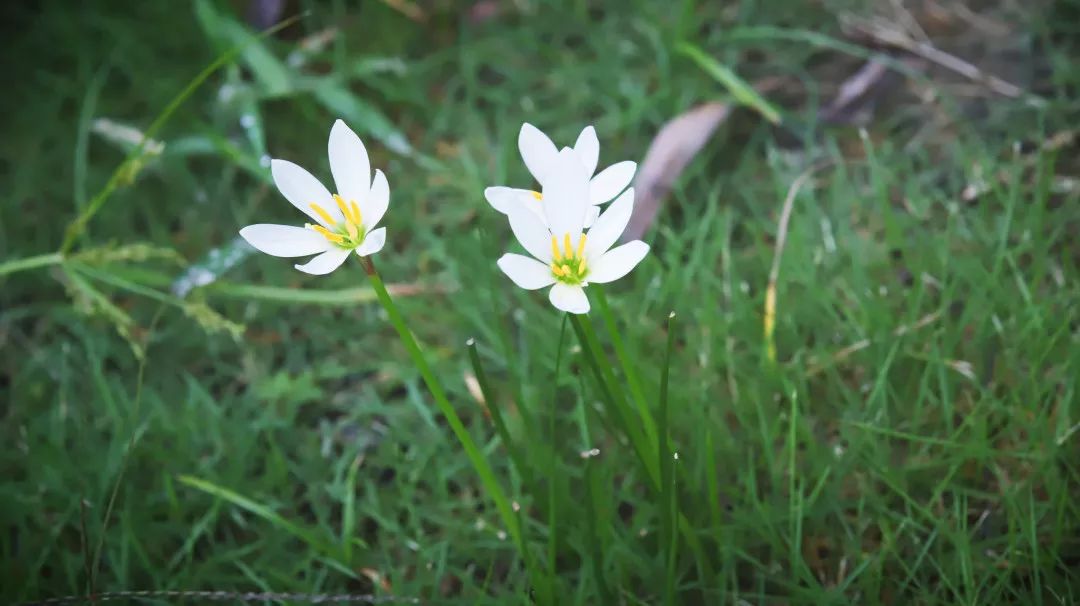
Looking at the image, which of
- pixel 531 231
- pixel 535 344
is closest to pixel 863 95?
pixel 535 344

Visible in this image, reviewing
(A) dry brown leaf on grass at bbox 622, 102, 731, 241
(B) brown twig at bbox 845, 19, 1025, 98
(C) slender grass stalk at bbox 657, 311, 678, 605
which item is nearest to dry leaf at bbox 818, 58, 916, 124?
(B) brown twig at bbox 845, 19, 1025, 98

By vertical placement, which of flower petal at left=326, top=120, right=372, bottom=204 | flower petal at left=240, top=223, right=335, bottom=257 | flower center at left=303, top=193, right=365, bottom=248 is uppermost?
flower petal at left=326, top=120, right=372, bottom=204

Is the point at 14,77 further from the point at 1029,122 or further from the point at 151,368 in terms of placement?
the point at 1029,122

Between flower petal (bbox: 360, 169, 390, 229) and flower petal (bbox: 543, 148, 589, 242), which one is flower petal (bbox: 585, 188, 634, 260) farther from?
flower petal (bbox: 360, 169, 390, 229)

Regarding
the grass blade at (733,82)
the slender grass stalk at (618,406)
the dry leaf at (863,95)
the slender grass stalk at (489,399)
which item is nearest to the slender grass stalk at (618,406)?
the slender grass stalk at (618,406)

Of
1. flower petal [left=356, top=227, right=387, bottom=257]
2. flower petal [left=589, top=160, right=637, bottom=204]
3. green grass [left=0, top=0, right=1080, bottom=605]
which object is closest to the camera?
flower petal [left=356, top=227, right=387, bottom=257]

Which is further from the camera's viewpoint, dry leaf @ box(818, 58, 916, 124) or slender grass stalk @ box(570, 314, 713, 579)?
dry leaf @ box(818, 58, 916, 124)

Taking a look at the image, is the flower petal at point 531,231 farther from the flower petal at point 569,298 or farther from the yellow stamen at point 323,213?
the yellow stamen at point 323,213

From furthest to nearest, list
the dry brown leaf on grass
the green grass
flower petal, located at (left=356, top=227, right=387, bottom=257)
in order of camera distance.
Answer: the dry brown leaf on grass → the green grass → flower petal, located at (left=356, top=227, right=387, bottom=257)
